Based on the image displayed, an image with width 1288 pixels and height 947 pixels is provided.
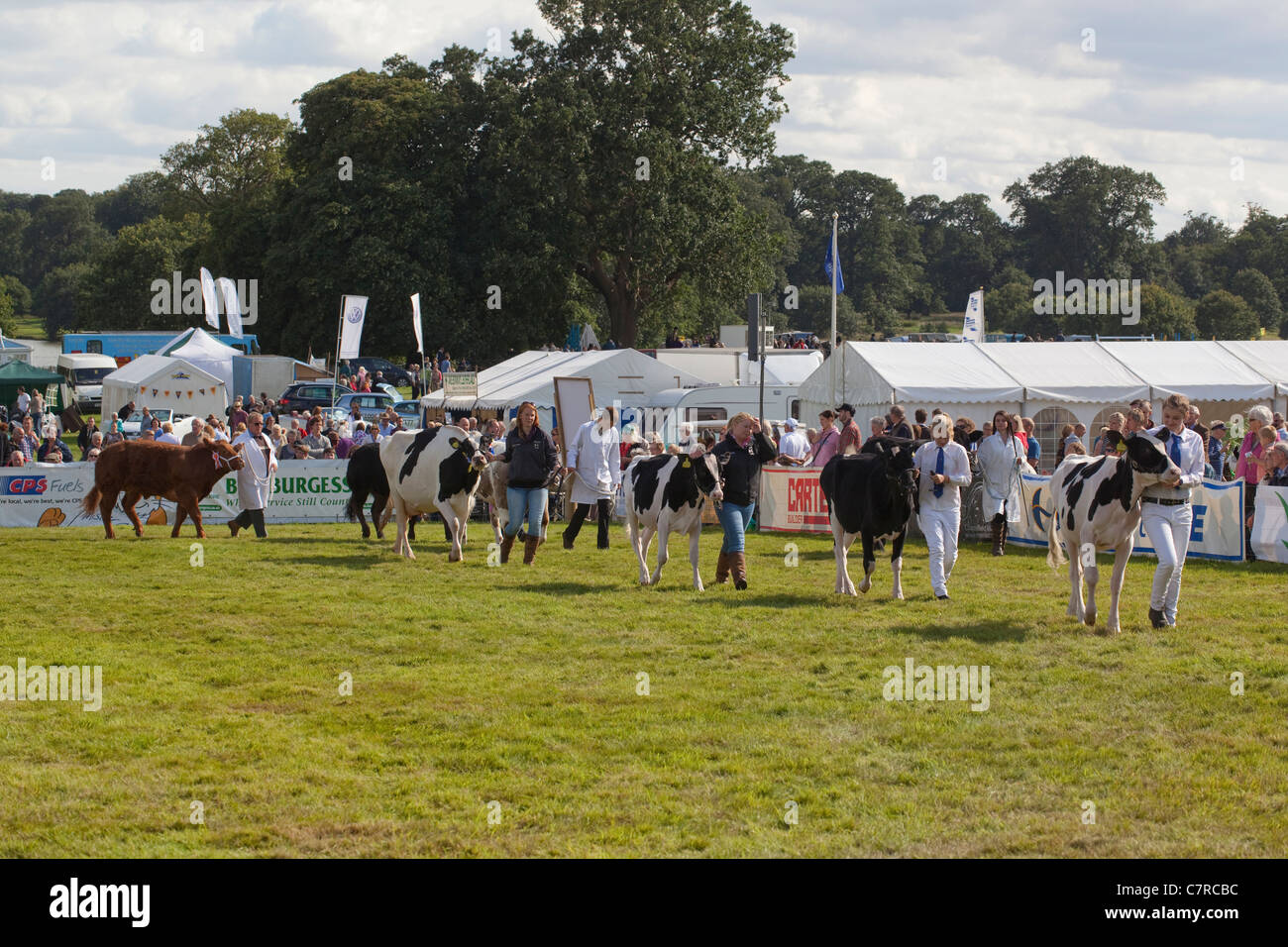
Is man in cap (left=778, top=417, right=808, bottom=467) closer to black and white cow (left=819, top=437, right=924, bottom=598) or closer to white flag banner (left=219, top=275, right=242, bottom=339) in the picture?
black and white cow (left=819, top=437, right=924, bottom=598)

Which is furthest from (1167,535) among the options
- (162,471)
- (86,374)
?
(86,374)

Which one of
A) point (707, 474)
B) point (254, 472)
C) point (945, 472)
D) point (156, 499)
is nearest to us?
point (945, 472)

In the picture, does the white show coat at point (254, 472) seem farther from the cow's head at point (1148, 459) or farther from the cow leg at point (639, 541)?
the cow's head at point (1148, 459)

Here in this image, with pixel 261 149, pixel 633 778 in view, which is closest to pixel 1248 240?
pixel 261 149

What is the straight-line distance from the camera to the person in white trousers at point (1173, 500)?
11148 mm

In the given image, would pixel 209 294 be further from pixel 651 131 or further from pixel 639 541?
pixel 639 541

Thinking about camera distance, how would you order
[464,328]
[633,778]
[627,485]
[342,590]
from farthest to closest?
[464,328], [627,485], [342,590], [633,778]

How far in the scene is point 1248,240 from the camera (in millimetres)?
107750

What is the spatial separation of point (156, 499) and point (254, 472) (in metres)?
5.32

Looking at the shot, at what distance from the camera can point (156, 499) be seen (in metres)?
22.7

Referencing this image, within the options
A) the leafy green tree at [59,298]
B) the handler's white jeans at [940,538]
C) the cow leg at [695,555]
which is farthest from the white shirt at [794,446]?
the leafy green tree at [59,298]

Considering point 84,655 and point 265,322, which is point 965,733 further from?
point 265,322
